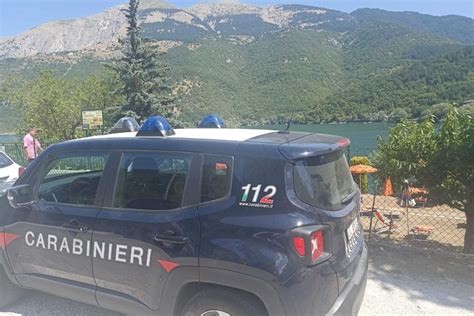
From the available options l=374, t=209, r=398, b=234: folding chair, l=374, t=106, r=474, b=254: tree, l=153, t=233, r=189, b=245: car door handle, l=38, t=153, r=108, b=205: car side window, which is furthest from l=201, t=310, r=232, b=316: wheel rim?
l=374, t=209, r=398, b=234: folding chair

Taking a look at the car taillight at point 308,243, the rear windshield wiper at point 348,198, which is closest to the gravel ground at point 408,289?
the rear windshield wiper at point 348,198

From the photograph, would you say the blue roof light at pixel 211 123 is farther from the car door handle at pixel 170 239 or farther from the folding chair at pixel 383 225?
the folding chair at pixel 383 225

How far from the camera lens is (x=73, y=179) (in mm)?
3285

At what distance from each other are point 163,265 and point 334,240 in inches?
44.7

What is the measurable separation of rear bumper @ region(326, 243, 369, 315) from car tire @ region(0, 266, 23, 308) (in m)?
2.90

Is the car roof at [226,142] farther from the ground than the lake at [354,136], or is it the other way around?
the car roof at [226,142]

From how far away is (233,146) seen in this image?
246 centimetres

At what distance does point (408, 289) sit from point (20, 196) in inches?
150

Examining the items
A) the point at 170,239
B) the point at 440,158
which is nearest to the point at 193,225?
the point at 170,239

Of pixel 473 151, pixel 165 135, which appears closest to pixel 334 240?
A: pixel 165 135

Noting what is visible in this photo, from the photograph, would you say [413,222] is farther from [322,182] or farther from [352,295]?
[322,182]

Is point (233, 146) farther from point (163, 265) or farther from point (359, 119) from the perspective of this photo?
point (359, 119)

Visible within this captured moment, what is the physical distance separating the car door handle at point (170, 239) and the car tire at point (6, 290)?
187 cm

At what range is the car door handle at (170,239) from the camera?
2.41 metres
